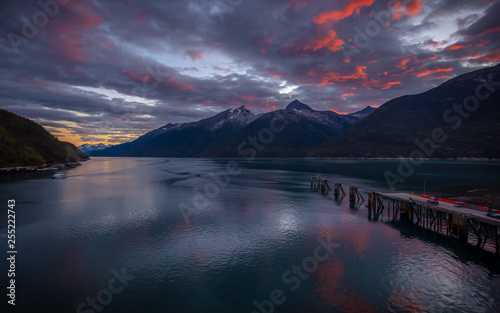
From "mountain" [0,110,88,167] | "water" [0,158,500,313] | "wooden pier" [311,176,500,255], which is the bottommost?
"water" [0,158,500,313]

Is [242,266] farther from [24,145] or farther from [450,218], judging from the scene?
[24,145]

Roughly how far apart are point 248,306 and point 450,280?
57.9 ft

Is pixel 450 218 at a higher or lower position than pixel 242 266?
higher

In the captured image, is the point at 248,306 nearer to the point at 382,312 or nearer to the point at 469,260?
the point at 382,312

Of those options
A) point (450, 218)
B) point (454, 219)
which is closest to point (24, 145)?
point (450, 218)

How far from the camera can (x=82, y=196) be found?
6272cm

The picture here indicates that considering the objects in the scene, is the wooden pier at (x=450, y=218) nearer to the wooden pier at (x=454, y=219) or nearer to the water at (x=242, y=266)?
the wooden pier at (x=454, y=219)

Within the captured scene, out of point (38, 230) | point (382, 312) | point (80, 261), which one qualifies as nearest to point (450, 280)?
point (382, 312)

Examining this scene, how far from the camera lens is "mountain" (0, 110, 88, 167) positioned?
129000 mm

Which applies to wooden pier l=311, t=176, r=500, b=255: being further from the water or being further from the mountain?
the mountain

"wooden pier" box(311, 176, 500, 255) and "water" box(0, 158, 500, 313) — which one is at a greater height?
"wooden pier" box(311, 176, 500, 255)

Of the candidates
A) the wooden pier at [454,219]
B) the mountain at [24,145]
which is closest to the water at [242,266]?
the wooden pier at [454,219]

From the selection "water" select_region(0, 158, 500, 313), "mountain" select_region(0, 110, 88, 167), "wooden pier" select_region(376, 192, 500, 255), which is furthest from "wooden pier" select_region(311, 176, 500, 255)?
"mountain" select_region(0, 110, 88, 167)

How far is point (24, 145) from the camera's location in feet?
483
